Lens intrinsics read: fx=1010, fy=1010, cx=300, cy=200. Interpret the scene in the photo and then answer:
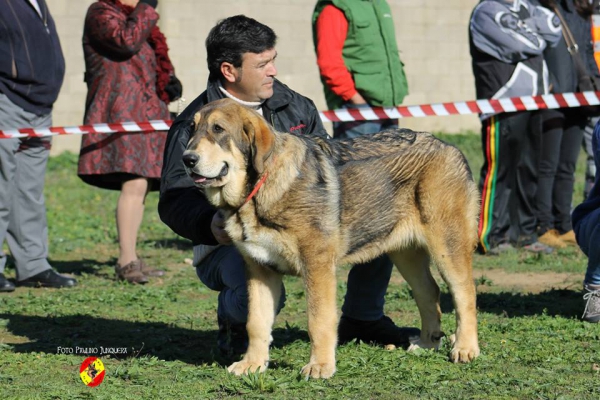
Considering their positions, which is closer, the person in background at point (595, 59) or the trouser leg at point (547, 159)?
the person in background at point (595, 59)

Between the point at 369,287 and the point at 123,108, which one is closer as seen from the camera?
the point at 369,287

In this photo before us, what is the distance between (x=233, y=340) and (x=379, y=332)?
885mm

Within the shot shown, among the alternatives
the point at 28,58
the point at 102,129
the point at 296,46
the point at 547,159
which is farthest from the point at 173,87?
the point at 296,46

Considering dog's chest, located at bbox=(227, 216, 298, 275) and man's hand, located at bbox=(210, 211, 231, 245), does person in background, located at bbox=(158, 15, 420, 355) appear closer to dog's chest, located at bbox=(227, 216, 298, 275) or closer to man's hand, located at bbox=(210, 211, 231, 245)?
man's hand, located at bbox=(210, 211, 231, 245)

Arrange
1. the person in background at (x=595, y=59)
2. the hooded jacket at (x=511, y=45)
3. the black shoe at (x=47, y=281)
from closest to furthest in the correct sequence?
the black shoe at (x=47, y=281), the hooded jacket at (x=511, y=45), the person in background at (x=595, y=59)

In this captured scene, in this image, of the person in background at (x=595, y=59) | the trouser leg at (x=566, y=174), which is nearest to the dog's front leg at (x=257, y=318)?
the person in background at (x=595, y=59)

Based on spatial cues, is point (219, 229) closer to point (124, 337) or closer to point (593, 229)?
point (124, 337)

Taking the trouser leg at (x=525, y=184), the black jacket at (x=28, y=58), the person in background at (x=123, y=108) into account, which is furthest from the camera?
the trouser leg at (x=525, y=184)

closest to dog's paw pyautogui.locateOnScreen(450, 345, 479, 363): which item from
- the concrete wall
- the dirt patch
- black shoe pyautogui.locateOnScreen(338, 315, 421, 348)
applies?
black shoe pyautogui.locateOnScreen(338, 315, 421, 348)

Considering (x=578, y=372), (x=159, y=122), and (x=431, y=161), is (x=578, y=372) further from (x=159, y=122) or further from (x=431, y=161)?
(x=159, y=122)

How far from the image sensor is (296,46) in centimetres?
1573

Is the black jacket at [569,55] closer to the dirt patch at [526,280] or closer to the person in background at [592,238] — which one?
the dirt patch at [526,280]

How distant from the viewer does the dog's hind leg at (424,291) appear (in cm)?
580

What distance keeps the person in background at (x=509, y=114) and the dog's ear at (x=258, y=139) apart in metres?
4.82
